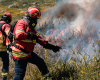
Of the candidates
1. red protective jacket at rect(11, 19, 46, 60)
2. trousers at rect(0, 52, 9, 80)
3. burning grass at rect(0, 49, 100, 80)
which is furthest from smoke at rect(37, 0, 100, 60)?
red protective jacket at rect(11, 19, 46, 60)

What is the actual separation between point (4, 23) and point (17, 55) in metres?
1.08

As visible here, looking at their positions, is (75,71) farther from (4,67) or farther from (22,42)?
(4,67)

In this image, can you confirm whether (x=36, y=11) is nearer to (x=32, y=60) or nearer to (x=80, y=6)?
(x=32, y=60)

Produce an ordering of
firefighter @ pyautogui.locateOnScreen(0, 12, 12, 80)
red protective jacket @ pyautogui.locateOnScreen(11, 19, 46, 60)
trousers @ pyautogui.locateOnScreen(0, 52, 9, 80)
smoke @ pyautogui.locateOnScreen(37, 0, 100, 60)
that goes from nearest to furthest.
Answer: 1. red protective jacket @ pyautogui.locateOnScreen(11, 19, 46, 60)
2. firefighter @ pyautogui.locateOnScreen(0, 12, 12, 80)
3. trousers @ pyautogui.locateOnScreen(0, 52, 9, 80)
4. smoke @ pyautogui.locateOnScreen(37, 0, 100, 60)

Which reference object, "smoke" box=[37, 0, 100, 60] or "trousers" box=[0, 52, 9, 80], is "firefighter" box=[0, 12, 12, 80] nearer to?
"trousers" box=[0, 52, 9, 80]

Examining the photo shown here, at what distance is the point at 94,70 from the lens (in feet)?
8.51

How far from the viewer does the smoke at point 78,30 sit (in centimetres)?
476

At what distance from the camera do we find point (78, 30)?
18.4 ft

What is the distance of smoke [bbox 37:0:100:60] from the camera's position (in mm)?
4762

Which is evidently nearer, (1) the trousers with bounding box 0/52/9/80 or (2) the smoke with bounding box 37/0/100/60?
(1) the trousers with bounding box 0/52/9/80

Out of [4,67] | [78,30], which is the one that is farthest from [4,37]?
[78,30]

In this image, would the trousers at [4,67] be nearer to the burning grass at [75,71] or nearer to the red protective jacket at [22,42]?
the burning grass at [75,71]

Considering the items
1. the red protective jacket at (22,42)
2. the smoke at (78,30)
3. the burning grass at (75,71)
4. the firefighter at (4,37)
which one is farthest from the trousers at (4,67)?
the smoke at (78,30)

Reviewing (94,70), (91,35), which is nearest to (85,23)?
(91,35)
